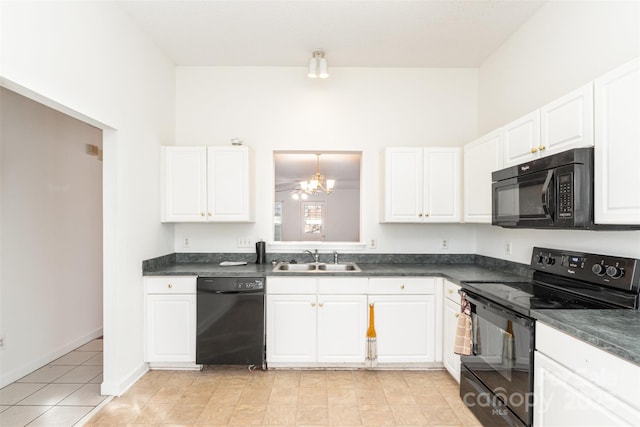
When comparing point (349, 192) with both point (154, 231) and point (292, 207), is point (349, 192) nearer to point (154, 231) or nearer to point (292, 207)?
point (292, 207)

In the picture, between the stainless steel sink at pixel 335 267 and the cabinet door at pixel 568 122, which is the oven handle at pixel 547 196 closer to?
the cabinet door at pixel 568 122

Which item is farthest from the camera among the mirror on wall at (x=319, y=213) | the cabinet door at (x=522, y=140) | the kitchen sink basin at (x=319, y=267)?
the mirror on wall at (x=319, y=213)

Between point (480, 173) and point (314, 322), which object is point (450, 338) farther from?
point (480, 173)

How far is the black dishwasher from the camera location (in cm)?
296

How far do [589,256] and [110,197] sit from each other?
3.18 metres

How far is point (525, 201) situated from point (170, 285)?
2.77 metres

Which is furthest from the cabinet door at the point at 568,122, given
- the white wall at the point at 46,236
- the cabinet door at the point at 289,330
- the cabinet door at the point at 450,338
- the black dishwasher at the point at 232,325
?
the white wall at the point at 46,236

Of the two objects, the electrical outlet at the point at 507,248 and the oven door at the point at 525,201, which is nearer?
the oven door at the point at 525,201

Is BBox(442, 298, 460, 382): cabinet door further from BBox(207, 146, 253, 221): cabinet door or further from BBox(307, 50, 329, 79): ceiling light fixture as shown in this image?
BBox(307, 50, 329, 79): ceiling light fixture

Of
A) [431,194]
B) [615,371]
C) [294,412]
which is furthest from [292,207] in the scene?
[615,371]

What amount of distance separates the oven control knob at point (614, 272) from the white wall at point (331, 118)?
1.76 meters

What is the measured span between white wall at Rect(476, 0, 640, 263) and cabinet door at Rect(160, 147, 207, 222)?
2732mm

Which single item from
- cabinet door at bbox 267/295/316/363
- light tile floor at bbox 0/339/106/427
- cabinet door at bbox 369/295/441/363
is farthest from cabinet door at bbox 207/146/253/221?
light tile floor at bbox 0/339/106/427

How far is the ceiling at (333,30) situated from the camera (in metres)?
2.60
